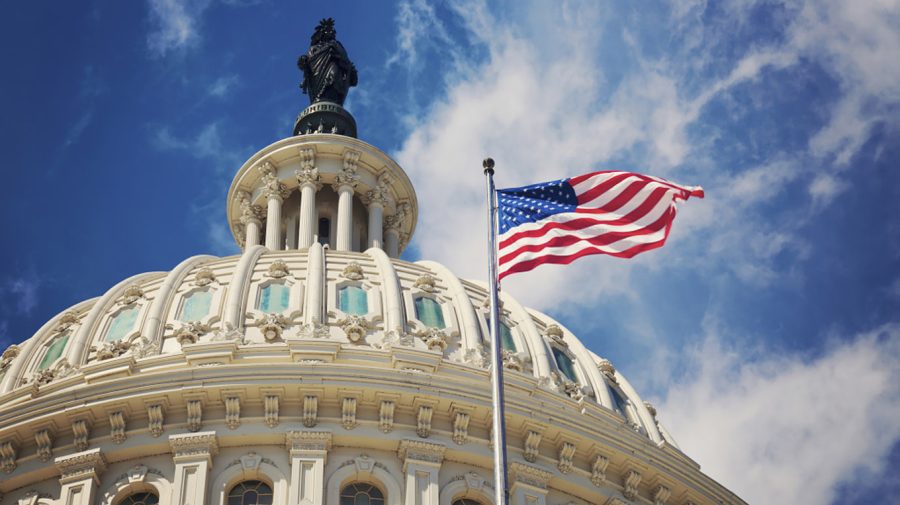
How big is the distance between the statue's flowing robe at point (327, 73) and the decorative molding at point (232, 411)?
3059cm

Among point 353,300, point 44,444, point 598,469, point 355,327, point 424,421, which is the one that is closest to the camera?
point 44,444

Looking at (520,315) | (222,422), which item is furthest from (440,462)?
(520,315)

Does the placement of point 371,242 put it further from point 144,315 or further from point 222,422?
point 222,422

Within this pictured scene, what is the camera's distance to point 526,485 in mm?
46125

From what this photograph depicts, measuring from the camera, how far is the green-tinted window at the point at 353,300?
170ft

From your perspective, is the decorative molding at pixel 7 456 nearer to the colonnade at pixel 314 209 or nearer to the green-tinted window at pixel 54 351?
the green-tinted window at pixel 54 351

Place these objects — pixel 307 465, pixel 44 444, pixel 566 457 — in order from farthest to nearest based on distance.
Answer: pixel 566 457 → pixel 44 444 → pixel 307 465

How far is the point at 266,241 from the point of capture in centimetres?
6488

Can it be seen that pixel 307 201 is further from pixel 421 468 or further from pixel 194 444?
pixel 421 468

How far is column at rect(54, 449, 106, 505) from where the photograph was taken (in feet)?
147

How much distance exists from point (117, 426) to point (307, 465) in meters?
5.59

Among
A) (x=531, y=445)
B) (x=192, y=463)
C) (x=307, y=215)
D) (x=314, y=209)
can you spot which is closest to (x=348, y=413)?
(x=192, y=463)

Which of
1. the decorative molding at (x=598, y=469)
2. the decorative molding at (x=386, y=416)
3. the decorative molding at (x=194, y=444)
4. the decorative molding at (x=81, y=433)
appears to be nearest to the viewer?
the decorative molding at (x=194, y=444)

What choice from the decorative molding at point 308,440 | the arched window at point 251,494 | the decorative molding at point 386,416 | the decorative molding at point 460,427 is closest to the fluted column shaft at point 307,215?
the decorative molding at point 386,416
